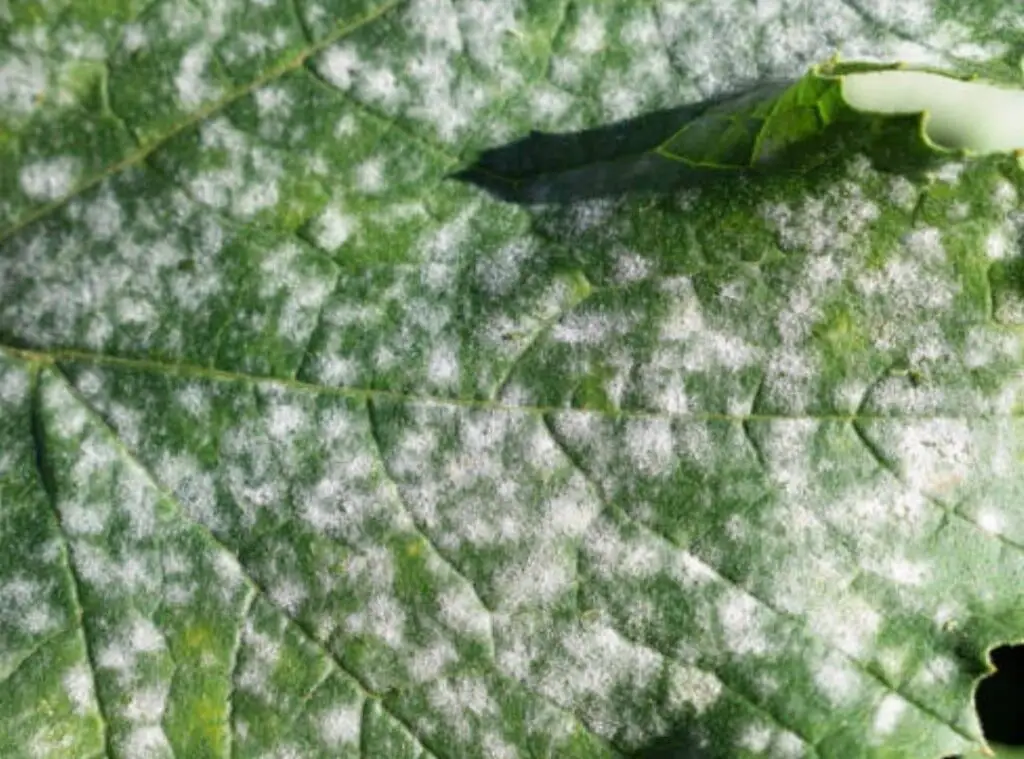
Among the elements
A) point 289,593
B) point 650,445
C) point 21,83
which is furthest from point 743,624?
point 21,83

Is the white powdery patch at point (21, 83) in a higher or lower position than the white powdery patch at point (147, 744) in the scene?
higher

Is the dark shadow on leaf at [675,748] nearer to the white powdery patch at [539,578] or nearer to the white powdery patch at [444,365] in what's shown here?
the white powdery patch at [539,578]

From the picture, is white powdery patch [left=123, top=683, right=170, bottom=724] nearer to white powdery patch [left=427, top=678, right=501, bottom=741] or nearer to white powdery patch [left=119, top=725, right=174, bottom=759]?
white powdery patch [left=119, top=725, right=174, bottom=759]

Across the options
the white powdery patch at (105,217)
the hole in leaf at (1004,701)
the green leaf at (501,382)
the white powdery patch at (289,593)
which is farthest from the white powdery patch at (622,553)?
the hole in leaf at (1004,701)

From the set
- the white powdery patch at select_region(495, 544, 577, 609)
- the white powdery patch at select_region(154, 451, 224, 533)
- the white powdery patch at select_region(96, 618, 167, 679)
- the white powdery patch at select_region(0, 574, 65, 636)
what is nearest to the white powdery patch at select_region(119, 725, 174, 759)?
the white powdery patch at select_region(96, 618, 167, 679)

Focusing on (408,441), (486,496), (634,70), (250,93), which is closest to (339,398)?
(408,441)

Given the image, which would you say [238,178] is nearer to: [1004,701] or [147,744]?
[147,744]
